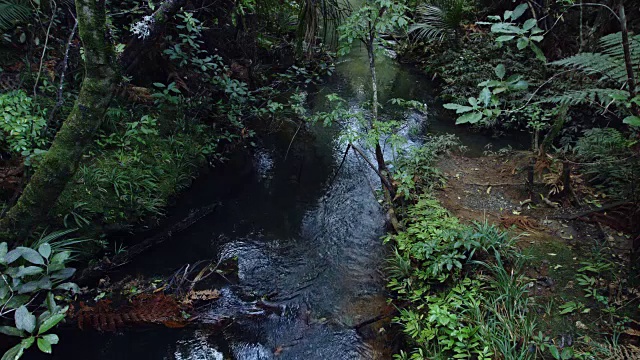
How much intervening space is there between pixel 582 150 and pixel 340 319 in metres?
3.34

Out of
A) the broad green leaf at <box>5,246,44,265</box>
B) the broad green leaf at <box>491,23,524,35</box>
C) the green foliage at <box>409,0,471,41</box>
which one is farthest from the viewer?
the green foliage at <box>409,0,471,41</box>

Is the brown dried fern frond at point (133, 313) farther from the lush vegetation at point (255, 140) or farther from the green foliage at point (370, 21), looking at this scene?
the green foliage at point (370, 21)

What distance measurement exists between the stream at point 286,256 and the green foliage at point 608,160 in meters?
1.79

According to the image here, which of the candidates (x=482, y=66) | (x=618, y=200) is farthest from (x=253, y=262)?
(x=482, y=66)

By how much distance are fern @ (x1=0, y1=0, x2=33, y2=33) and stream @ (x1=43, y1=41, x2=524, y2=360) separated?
269 centimetres

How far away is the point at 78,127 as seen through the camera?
2645 mm

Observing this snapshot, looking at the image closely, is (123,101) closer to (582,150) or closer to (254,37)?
(254,37)

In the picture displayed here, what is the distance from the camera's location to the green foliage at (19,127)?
3.42 metres

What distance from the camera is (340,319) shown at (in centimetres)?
347

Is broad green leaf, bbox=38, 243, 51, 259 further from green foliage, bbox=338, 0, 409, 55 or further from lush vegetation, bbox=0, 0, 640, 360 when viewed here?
green foliage, bbox=338, 0, 409, 55

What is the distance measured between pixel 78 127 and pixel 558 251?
4144 mm

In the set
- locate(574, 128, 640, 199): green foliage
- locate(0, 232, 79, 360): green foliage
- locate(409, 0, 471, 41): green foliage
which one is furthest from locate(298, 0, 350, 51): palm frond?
locate(409, 0, 471, 41): green foliage

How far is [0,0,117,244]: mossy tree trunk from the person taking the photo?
Result: 2.47m

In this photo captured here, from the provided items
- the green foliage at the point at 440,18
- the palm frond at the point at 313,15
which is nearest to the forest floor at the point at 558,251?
the palm frond at the point at 313,15
